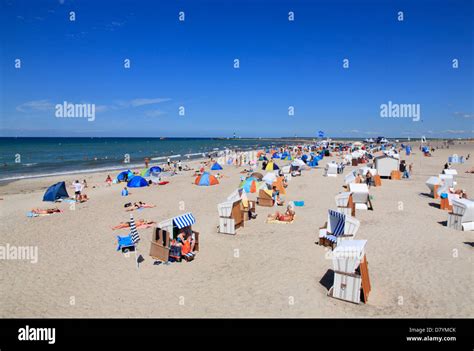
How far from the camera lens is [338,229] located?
9.71 meters

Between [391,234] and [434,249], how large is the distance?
154 cm

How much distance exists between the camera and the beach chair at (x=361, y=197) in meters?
14.4

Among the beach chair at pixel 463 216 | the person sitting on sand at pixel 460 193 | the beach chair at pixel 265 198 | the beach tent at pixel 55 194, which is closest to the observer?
the beach chair at pixel 463 216

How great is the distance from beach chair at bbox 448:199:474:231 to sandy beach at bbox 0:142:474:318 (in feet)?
1.58

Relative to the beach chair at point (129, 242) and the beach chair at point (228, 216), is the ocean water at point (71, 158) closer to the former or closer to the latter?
the beach chair at point (129, 242)

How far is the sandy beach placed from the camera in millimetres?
6508

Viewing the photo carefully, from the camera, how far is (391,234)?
10852mm

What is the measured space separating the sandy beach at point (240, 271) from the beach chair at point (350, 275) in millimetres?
188

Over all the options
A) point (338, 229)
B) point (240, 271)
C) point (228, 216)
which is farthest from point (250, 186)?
point (240, 271)

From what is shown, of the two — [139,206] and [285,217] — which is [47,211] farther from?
[285,217]

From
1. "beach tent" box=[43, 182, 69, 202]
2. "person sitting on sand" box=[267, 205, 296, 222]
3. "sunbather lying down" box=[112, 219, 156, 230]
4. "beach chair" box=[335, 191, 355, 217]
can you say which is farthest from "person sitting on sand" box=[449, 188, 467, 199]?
"beach tent" box=[43, 182, 69, 202]

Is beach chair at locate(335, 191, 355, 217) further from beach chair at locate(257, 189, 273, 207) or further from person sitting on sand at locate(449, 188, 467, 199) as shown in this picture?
person sitting on sand at locate(449, 188, 467, 199)

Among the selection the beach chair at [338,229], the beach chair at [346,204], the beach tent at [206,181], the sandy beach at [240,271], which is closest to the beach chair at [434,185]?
the sandy beach at [240,271]
